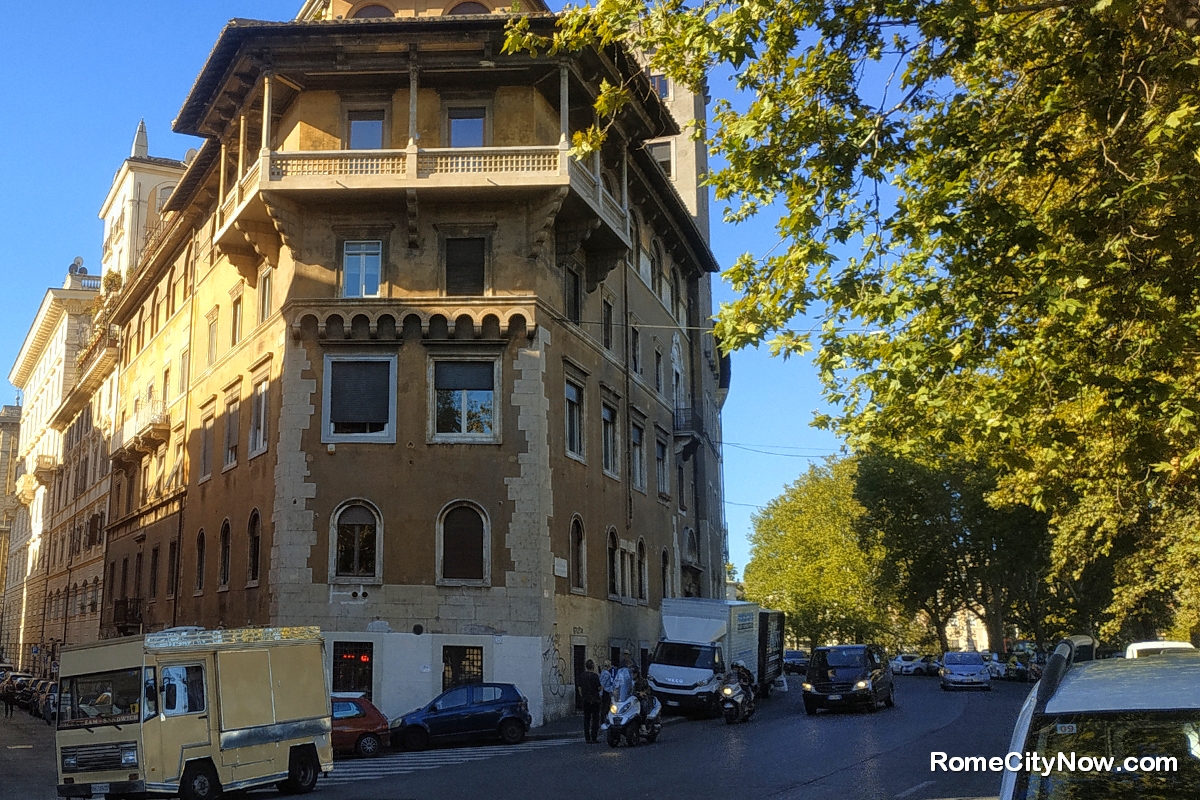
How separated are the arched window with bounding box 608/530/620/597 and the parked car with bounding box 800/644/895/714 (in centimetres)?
615

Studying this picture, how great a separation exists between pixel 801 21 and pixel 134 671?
1097 cm

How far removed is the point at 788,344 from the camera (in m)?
12.1

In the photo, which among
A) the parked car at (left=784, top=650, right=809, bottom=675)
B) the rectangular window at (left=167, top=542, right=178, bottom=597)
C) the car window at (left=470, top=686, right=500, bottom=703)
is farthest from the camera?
the parked car at (left=784, top=650, right=809, bottom=675)

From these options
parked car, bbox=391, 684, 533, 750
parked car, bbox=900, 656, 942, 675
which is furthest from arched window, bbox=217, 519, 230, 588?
parked car, bbox=900, 656, 942, 675

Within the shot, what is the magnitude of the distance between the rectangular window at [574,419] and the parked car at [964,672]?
2212 centimetres

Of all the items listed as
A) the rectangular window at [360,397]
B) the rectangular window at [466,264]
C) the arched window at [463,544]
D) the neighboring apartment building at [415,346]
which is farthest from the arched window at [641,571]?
the rectangular window at [466,264]

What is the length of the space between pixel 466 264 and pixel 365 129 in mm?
4270

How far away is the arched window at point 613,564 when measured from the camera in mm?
32188

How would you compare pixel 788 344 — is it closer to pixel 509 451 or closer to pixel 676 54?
pixel 676 54

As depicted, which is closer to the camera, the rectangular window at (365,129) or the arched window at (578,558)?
the rectangular window at (365,129)

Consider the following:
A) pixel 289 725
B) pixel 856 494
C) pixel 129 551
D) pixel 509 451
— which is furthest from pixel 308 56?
pixel 856 494

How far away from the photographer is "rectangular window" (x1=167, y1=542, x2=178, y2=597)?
120ft

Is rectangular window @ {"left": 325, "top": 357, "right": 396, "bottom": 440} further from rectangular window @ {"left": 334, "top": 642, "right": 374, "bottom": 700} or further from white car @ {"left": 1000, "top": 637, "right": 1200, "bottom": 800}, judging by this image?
white car @ {"left": 1000, "top": 637, "right": 1200, "bottom": 800}

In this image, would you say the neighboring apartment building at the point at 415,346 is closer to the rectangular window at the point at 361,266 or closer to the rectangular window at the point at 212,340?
the rectangular window at the point at 361,266
